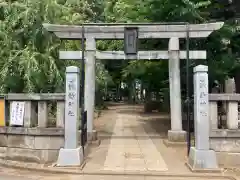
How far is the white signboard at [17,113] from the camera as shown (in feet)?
35.2

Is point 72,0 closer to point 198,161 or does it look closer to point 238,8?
point 238,8

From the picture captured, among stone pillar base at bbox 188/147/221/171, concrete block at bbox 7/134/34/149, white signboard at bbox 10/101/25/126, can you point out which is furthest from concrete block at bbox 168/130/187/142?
white signboard at bbox 10/101/25/126

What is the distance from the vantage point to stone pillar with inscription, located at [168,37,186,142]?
13.3 metres

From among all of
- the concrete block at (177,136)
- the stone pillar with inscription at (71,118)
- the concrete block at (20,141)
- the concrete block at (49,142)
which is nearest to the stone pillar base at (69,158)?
the stone pillar with inscription at (71,118)

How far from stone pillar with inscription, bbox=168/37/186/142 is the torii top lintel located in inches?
14.0

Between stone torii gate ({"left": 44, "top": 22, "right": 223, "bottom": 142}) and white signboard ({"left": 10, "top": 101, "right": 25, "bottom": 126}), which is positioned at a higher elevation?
stone torii gate ({"left": 44, "top": 22, "right": 223, "bottom": 142})

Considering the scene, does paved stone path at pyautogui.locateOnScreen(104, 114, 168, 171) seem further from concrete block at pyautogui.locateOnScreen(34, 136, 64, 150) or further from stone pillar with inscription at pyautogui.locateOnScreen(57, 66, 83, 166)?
concrete block at pyautogui.locateOnScreen(34, 136, 64, 150)

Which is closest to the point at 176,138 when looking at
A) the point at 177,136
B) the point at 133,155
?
the point at 177,136

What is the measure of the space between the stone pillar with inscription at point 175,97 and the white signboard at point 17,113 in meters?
5.31

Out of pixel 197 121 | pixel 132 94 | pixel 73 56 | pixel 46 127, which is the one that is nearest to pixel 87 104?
pixel 73 56

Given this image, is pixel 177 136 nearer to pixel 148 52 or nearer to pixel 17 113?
pixel 148 52

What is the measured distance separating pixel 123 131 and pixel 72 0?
620 cm

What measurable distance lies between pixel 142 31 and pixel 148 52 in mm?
780

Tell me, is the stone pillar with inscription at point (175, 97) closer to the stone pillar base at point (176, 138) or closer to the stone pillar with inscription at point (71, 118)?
the stone pillar base at point (176, 138)
